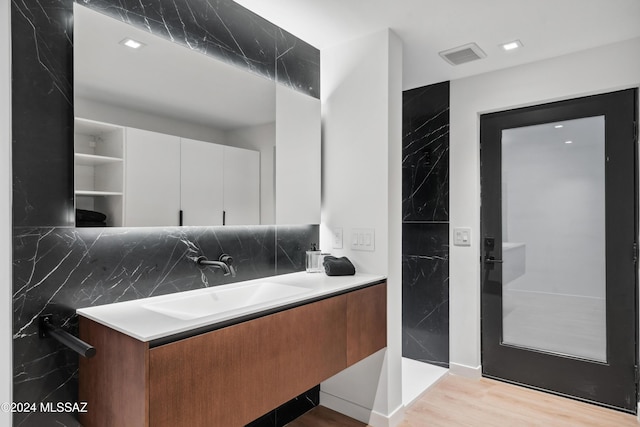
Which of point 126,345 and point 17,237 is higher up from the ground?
point 17,237

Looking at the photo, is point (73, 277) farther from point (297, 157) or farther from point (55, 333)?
point (297, 157)

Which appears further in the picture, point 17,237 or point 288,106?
point 288,106

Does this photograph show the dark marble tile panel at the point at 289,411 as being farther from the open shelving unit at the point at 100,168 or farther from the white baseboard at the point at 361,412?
the open shelving unit at the point at 100,168

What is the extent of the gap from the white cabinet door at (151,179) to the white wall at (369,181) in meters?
1.06

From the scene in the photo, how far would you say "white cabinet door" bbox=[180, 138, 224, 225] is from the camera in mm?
1819

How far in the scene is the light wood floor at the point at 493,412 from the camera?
234 cm

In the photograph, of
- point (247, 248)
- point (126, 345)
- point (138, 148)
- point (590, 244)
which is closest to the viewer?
point (126, 345)

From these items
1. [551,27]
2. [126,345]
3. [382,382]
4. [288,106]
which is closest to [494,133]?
[551,27]

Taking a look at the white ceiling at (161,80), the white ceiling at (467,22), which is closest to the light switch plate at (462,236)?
the white ceiling at (467,22)

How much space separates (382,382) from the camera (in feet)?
7.55

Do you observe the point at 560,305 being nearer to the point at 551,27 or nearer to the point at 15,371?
the point at 551,27

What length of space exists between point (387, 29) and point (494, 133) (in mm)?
1227

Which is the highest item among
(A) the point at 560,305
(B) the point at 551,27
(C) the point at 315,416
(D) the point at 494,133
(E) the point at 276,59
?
(B) the point at 551,27

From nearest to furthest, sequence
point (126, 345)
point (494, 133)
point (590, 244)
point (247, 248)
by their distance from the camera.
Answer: point (126, 345) → point (247, 248) → point (590, 244) → point (494, 133)
